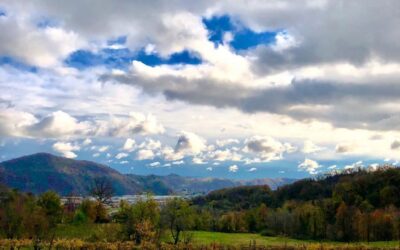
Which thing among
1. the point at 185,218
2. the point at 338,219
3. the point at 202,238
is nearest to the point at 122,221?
the point at 185,218

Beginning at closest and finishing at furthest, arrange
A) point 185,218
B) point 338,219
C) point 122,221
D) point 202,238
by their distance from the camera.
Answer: point 185,218
point 122,221
point 202,238
point 338,219

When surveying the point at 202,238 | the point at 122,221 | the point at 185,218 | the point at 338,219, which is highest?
the point at 185,218

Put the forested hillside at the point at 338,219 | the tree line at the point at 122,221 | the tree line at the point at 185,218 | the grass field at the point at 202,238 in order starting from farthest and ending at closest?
1. the forested hillside at the point at 338,219
2. the grass field at the point at 202,238
3. the tree line at the point at 185,218
4. the tree line at the point at 122,221

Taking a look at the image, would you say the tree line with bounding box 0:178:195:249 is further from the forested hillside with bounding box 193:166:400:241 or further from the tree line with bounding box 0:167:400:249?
the forested hillside with bounding box 193:166:400:241

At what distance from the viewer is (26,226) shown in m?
85.1

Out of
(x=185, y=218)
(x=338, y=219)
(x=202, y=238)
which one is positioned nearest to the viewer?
(x=185, y=218)

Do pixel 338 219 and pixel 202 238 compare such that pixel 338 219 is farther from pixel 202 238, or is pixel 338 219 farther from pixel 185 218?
pixel 185 218

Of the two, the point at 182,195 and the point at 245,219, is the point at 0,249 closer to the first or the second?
the point at 182,195

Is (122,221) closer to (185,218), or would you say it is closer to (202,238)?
(185,218)

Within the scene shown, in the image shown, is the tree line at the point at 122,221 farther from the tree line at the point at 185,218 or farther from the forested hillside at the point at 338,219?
the forested hillside at the point at 338,219

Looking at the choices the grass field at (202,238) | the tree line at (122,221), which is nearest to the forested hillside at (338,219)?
the grass field at (202,238)

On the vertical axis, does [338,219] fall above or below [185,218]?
below

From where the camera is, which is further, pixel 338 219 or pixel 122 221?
pixel 338 219

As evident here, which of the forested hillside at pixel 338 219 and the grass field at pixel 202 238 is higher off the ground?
the forested hillside at pixel 338 219
